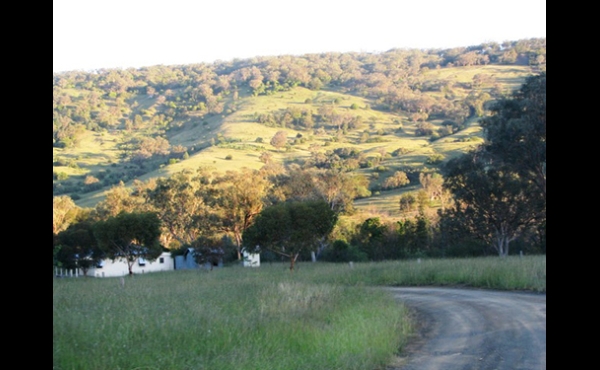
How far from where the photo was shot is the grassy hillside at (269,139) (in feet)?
379

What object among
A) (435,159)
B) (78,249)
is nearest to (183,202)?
(78,249)

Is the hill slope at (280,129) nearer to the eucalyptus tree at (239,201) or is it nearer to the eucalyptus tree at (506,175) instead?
the eucalyptus tree at (239,201)

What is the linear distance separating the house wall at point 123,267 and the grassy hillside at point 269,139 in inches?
1047

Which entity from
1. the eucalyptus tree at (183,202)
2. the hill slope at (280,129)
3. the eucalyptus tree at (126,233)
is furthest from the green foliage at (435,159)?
the eucalyptus tree at (126,233)

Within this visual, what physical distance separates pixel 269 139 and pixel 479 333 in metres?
141

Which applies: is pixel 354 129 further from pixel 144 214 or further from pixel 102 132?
Answer: pixel 144 214

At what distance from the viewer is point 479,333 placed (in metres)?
15.7

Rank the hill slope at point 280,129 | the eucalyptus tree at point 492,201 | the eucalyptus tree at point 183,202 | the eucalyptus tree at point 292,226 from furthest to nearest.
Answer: the hill slope at point 280,129 → the eucalyptus tree at point 183,202 → the eucalyptus tree at point 492,201 → the eucalyptus tree at point 292,226

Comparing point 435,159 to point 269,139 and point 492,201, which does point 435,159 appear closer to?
point 269,139

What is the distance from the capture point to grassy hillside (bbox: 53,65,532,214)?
11544 cm

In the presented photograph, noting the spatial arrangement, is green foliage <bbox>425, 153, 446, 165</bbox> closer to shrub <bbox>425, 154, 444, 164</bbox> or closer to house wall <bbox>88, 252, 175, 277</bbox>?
shrub <bbox>425, 154, 444, 164</bbox>
